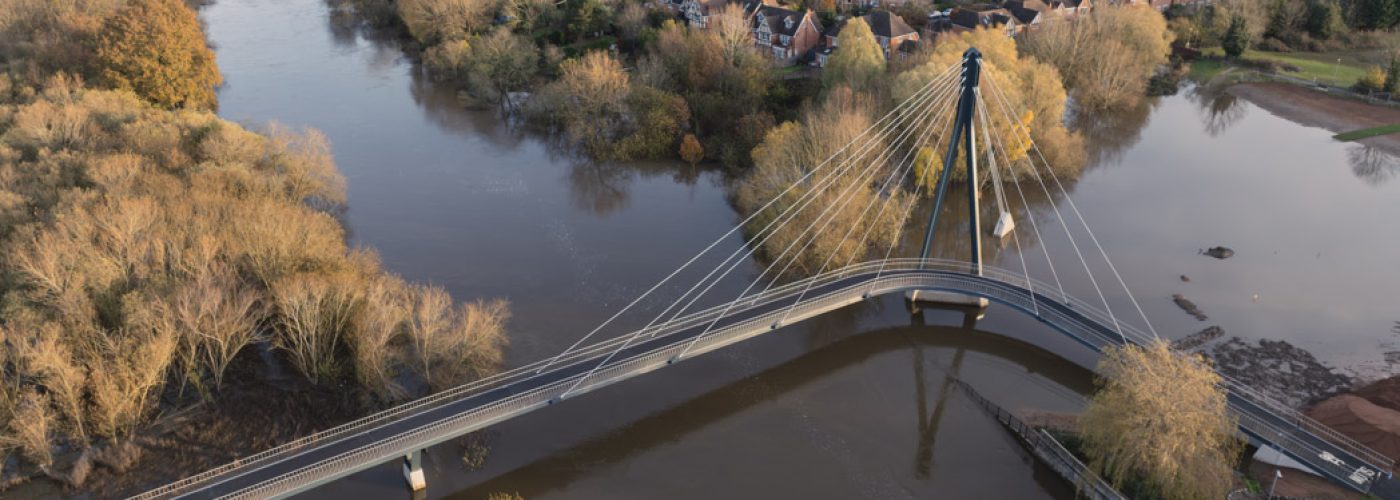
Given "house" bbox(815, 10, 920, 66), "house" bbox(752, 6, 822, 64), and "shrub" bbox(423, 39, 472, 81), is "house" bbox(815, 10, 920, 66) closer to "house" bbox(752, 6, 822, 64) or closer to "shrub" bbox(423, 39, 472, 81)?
"house" bbox(752, 6, 822, 64)

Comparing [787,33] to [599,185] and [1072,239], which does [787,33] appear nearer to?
[599,185]

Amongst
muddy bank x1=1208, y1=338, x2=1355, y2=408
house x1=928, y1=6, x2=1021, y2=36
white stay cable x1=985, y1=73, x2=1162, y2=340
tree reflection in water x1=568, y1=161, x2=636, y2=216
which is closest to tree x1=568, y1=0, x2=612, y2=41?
tree reflection in water x1=568, y1=161, x2=636, y2=216

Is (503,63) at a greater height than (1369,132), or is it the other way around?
(1369,132)

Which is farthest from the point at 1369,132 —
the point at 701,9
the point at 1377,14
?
the point at 701,9

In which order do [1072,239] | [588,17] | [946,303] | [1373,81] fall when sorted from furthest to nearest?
[588,17] < [1373,81] < [1072,239] < [946,303]

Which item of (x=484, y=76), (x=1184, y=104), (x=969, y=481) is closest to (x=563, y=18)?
(x=484, y=76)
